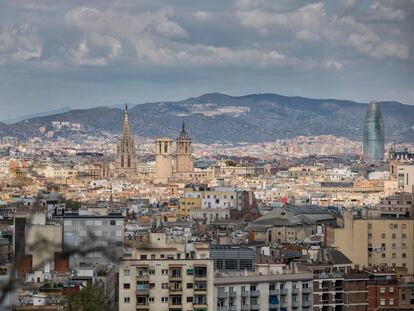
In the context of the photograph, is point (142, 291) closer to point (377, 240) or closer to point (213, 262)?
point (213, 262)

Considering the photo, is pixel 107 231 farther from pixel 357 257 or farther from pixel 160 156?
pixel 160 156

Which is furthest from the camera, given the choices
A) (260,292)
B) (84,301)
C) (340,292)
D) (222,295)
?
(340,292)

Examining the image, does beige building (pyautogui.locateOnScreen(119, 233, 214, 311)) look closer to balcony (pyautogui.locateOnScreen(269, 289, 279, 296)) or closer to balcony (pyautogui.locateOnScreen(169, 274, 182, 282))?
balcony (pyautogui.locateOnScreen(169, 274, 182, 282))

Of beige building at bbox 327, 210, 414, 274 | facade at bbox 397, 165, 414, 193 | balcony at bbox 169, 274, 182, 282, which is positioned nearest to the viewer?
balcony at bbox 169, 274, 182, 282

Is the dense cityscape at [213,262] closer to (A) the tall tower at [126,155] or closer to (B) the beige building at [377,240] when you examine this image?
(B) the beige building at [377,240]

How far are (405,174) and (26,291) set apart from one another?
7175 centimetres

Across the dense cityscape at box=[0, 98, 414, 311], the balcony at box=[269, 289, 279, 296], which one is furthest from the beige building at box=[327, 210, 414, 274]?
the balcony at box=[269, 289, 279, 296]

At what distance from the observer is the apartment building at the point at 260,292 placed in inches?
1041

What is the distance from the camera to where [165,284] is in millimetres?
24906

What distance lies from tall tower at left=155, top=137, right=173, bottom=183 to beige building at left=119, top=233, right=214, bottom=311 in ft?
415

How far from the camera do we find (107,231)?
3659 cm

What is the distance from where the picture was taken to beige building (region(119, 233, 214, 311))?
24.8 m

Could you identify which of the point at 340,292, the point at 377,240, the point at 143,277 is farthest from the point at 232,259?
the point at 377,240

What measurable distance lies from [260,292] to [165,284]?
2.72m
